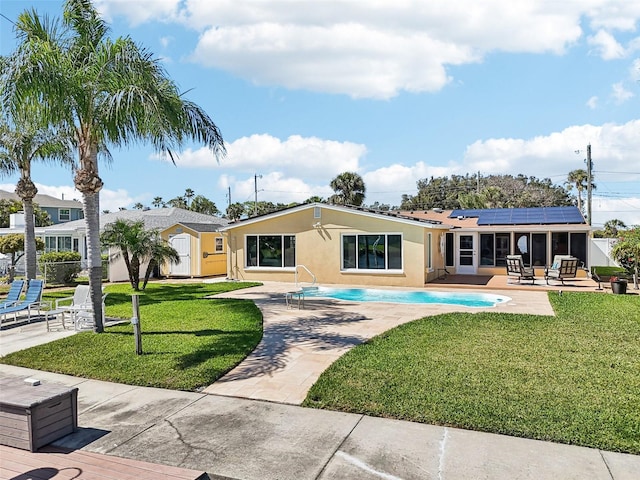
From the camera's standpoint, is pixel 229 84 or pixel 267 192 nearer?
pixel 229 84

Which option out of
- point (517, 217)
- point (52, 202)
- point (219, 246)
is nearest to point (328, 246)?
point (219, 246)

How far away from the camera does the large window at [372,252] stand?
63.2 feet

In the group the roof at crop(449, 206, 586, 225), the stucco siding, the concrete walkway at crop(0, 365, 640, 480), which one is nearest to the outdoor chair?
the concrete walkway at crop(0, 365, 640, 480)

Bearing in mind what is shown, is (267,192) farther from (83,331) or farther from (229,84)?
(83,331)

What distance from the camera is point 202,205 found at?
214 feet

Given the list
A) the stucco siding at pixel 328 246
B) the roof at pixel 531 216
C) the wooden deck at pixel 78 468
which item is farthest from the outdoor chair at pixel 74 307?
the roof at pixel 531 216

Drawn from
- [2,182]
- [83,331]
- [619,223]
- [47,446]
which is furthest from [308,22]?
[619,223]

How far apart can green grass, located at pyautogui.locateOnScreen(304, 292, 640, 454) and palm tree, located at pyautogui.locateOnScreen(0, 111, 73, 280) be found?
46.2ft

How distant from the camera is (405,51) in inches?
542

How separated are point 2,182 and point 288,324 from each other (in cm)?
1469

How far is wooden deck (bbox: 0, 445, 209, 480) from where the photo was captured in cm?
403

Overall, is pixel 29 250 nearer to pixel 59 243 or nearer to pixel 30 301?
pixel 30 301

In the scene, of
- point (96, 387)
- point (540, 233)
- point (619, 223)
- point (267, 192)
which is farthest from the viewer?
point (267, 192)

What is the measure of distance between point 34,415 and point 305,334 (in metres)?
6.03
